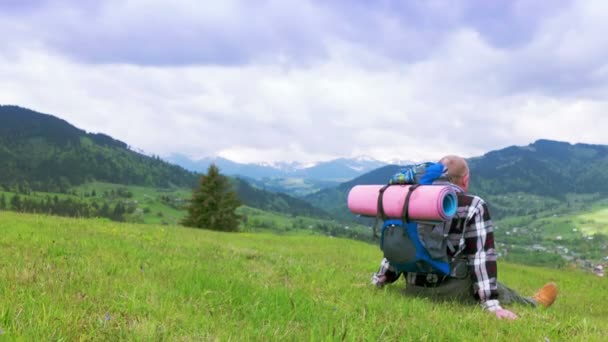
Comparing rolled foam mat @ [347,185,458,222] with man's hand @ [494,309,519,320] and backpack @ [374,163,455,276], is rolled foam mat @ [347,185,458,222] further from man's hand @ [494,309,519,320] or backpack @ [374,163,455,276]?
man's hand @ [494,309,519,320]

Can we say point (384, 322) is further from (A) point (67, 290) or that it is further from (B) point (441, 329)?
(A) point (67, 290)

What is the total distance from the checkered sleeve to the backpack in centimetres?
32

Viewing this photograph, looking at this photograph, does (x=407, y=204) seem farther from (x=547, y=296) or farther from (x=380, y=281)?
(x=547, y=296)

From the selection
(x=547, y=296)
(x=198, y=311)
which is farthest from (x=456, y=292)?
(x=198, y=311)

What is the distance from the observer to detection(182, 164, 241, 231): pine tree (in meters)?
63.4

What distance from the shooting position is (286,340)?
11.5ft

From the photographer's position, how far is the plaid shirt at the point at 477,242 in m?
6.32

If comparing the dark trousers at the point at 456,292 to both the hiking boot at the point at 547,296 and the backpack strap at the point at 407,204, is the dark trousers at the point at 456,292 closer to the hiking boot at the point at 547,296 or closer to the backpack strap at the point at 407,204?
the hiking boot at the point at 547,296

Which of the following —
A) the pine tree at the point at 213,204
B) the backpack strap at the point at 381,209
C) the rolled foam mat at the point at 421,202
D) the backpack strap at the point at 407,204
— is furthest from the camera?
the pine tree at the point at 213,204

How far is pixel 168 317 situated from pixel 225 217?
60.8m

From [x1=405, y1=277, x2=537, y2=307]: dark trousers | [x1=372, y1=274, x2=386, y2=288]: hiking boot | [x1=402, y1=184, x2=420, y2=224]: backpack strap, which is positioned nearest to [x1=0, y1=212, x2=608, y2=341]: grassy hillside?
[x1=405, y1=277, x2=537, y2=307]: dark trousers

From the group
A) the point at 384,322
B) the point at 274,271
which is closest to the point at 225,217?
the point at 274,271

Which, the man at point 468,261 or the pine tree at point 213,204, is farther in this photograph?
the pine tree at point 213,204

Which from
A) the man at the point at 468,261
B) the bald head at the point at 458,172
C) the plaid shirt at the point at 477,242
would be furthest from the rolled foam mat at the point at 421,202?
the bald head at the point at 458,172
